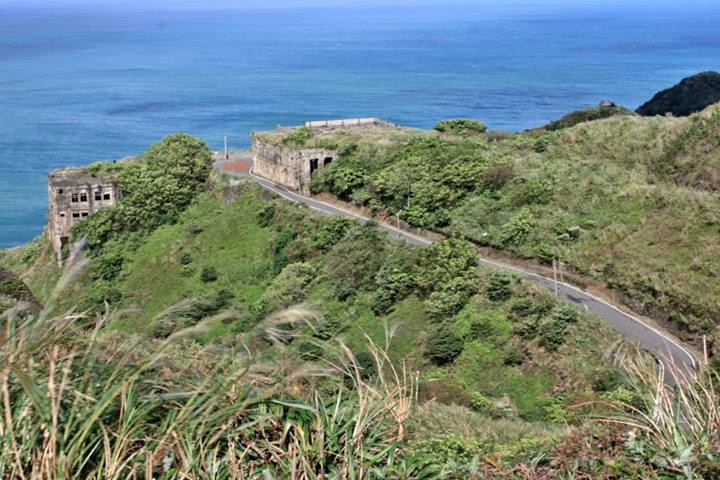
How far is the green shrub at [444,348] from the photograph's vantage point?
28375mm

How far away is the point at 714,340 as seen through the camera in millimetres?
26828

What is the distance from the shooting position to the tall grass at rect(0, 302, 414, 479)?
915cm

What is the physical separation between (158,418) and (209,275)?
104ft

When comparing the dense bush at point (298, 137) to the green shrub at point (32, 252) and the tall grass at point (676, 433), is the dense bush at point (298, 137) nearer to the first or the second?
the green shrub at point (32, 252)

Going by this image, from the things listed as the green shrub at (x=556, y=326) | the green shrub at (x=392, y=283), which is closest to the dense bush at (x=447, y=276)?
the green shrub at (x=392, y=283)

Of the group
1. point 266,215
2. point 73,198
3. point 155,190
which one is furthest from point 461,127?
point 73,198

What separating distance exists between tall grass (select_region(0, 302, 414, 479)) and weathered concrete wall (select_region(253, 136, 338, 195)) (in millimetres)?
36544

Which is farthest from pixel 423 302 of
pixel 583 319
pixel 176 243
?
pixel 176 243

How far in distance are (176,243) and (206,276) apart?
4.81 m

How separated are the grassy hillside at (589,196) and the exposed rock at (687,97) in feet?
152

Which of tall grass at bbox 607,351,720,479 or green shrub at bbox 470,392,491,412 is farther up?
tall grass at bbox 607,351,720,479

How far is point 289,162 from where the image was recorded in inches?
1895

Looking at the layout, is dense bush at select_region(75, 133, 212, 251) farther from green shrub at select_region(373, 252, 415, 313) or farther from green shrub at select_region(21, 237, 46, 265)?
green shrub at select_region(373, 252, 415, 313)

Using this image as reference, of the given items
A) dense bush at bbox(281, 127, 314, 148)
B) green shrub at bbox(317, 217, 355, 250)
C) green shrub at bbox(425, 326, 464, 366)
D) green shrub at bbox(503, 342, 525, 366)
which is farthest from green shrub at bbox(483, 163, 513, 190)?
green shrub at bbox(503, 342, 525, 366)
